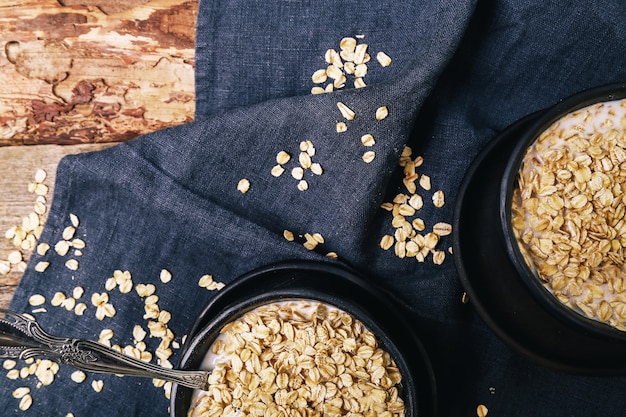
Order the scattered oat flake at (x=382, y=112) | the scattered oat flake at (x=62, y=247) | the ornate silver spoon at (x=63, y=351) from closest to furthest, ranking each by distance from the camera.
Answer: the ornate silver spoon at (x=63, y=351)
the scattered oat flake at (x=382, y=112)
the scattered oat flake at (x=62, y=247)

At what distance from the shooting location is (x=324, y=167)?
1.25 metres

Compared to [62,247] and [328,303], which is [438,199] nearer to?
[328,303]

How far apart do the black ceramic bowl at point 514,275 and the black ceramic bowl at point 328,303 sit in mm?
151

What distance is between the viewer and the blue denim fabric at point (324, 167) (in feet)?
4.05

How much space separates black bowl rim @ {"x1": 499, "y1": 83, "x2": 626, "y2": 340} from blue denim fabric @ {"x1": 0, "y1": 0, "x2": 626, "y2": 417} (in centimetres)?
24

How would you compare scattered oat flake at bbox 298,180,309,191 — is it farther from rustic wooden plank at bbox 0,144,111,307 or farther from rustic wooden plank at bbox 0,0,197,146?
rustic wooden plank at bbox 0,144,111,307

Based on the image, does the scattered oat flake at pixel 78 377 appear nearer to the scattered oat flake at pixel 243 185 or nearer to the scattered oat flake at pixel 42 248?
the scattered oat flake at pixel 42 248

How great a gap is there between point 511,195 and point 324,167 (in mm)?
385

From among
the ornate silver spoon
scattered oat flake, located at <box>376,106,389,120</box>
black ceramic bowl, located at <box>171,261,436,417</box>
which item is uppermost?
scattered oat flake, located at <box>376,106,389,120</box>

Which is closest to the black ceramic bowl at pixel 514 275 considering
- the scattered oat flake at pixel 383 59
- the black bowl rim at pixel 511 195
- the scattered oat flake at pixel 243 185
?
the black bowl rim at pixel 511 195

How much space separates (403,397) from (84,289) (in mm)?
690

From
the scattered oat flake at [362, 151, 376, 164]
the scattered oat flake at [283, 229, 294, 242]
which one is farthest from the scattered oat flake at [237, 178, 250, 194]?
the scattered oat flake at [362, 151, 376, 164]

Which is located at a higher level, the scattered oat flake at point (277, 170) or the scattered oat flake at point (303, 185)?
the scattered oat flake at point (277, 170)

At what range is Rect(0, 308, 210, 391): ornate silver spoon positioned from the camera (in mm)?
978
